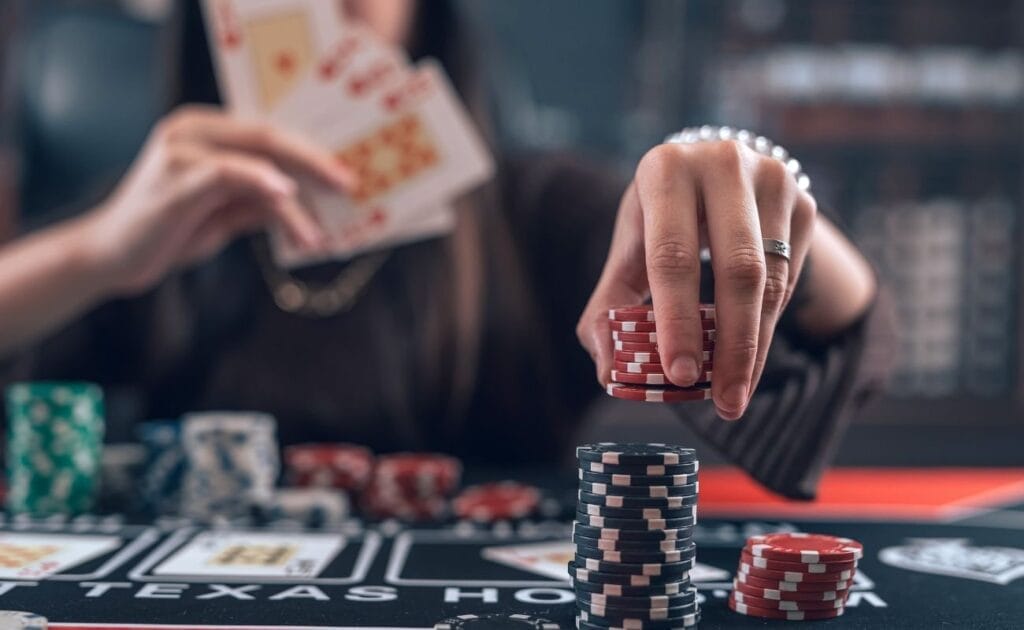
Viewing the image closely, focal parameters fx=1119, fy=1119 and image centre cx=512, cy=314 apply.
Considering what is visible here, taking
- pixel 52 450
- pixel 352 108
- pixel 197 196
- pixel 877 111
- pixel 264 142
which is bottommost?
pixel 52 450

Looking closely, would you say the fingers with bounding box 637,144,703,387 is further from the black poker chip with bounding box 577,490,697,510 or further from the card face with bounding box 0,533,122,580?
the card face with bounding box 0,533,122,580

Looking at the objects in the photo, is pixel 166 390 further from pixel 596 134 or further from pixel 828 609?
pixel 596 134

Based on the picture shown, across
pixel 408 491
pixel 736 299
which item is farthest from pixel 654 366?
pixel 408 491

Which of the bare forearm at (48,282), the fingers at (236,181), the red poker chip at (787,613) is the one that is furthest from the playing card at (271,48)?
the red poker chip at (787,613)

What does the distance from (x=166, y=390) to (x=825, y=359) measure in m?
1.65

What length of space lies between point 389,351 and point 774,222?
1.57m

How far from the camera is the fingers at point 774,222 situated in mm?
1255

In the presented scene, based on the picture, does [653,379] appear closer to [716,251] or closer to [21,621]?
[716,251]

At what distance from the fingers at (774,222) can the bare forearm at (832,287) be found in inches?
13.4

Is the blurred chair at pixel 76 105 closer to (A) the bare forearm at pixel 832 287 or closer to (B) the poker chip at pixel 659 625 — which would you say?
(A) the bare forearm at pixel 832 287

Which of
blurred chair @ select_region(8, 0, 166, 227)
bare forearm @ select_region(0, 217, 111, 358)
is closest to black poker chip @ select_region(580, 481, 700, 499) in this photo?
bare forearm @ select_region(0, 217, 111, 358)

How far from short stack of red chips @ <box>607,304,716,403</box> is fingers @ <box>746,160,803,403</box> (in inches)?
2.9

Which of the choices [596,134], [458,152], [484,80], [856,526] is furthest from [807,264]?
[596,134]

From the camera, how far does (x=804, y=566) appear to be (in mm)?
1214
